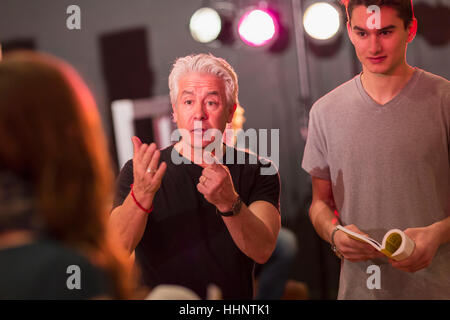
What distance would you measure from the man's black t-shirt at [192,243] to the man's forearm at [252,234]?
0.14ft

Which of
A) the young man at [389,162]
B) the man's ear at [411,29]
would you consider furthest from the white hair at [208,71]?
the man's ear at [411,29]

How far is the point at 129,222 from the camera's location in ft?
5.99

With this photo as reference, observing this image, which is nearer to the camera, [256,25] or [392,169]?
[392,169]

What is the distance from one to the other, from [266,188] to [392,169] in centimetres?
46

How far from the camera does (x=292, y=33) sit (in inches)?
90.4

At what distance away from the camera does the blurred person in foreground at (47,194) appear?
2.93 ft

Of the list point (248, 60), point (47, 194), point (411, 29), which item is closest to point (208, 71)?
point (248, 60)

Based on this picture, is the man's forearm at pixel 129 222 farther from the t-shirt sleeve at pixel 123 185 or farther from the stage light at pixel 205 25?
the stage light at pixel 205 25

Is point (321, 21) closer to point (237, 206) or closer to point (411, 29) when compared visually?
point (411, 29)

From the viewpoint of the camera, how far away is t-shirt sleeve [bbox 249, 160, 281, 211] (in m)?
1.88

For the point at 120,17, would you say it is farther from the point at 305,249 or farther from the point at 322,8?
the point at 305,249

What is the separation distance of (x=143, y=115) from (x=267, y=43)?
66 centimetres

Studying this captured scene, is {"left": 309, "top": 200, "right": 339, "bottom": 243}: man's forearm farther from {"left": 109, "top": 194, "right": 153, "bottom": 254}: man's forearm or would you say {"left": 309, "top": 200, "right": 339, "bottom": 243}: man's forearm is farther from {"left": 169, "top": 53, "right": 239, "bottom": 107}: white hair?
{"left": 109, "top": 194, "right": 153, "bottom": 254}: man's forearm

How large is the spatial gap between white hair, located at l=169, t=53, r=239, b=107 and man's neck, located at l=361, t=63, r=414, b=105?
511 mm
